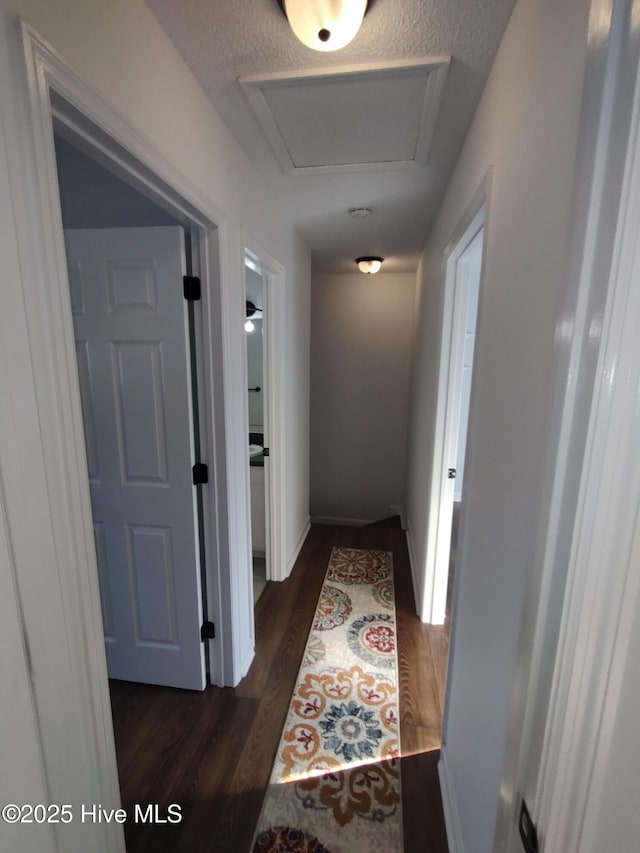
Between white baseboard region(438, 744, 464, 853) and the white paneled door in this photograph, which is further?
the white paneled door

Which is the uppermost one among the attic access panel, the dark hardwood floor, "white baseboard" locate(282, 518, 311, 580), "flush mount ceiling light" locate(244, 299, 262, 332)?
the attic access panel

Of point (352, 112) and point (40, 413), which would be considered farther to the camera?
point (352, 112)

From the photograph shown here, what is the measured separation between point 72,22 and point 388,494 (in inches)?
159

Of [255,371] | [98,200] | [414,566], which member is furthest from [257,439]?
[98,200]

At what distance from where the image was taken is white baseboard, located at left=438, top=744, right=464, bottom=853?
3.97 ft

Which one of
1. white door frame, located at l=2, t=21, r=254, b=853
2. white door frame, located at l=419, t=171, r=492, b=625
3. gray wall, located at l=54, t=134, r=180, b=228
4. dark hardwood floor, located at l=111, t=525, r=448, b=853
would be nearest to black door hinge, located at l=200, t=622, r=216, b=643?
dark hardwood floor, located at l=111, t=525, r=448, b=853

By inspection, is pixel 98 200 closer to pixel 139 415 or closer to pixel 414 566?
pixel 139 415

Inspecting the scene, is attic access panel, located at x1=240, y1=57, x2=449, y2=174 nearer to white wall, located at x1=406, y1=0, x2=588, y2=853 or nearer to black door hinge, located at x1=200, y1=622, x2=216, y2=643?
Answer: white wall, located at x1=406, y1=0, x2=588, y2=853

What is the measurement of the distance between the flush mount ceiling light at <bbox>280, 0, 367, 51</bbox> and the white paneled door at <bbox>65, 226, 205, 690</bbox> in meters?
0.77

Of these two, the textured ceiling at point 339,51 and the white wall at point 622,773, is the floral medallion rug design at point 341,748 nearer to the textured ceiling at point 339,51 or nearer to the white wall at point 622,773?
the white wall at point 622,773

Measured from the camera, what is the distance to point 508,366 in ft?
3.15

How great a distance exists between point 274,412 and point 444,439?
1072mm

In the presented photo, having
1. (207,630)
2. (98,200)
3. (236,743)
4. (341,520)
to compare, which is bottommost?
(341,520)

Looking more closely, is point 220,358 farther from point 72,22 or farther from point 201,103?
point 72,22
